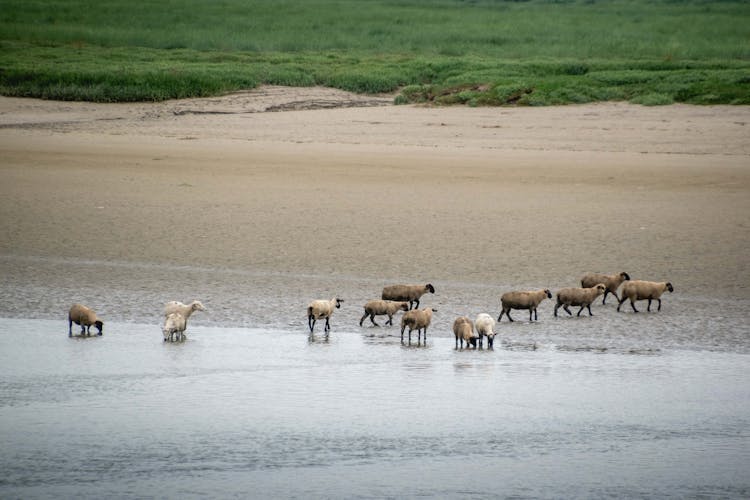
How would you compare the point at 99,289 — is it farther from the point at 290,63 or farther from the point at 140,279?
the point at 290,63

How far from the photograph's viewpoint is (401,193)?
20891 millimetres

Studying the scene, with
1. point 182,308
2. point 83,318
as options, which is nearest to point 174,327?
point 182,308

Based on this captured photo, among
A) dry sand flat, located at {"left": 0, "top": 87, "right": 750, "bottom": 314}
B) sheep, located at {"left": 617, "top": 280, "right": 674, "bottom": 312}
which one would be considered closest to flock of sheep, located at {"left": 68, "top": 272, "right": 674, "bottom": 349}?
sheep, located at {"left": 617, "top": 280, "right": 674, "bottom": 312}

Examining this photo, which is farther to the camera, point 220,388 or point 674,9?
point 674,9

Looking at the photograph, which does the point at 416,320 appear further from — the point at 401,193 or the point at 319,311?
the point at 401,193

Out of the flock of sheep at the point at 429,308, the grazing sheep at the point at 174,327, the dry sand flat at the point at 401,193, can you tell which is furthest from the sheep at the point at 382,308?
the grazing sheep at the point at 174,327

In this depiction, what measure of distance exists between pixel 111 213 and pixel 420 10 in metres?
55.6

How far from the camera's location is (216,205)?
65.5 feet

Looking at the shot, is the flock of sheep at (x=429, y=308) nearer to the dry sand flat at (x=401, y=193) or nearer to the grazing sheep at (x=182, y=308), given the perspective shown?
the grazing sheep at (x=182, y=308)

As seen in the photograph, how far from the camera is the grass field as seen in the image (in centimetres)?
3641

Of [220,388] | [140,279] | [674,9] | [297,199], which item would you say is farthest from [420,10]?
[220,388]

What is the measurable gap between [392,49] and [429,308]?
4625 centimetres

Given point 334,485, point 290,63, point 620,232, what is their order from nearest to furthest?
1. point 334,485
2. point 620,232
3. point 290,63

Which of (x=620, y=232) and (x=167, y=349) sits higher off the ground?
(x=620, y=232)
